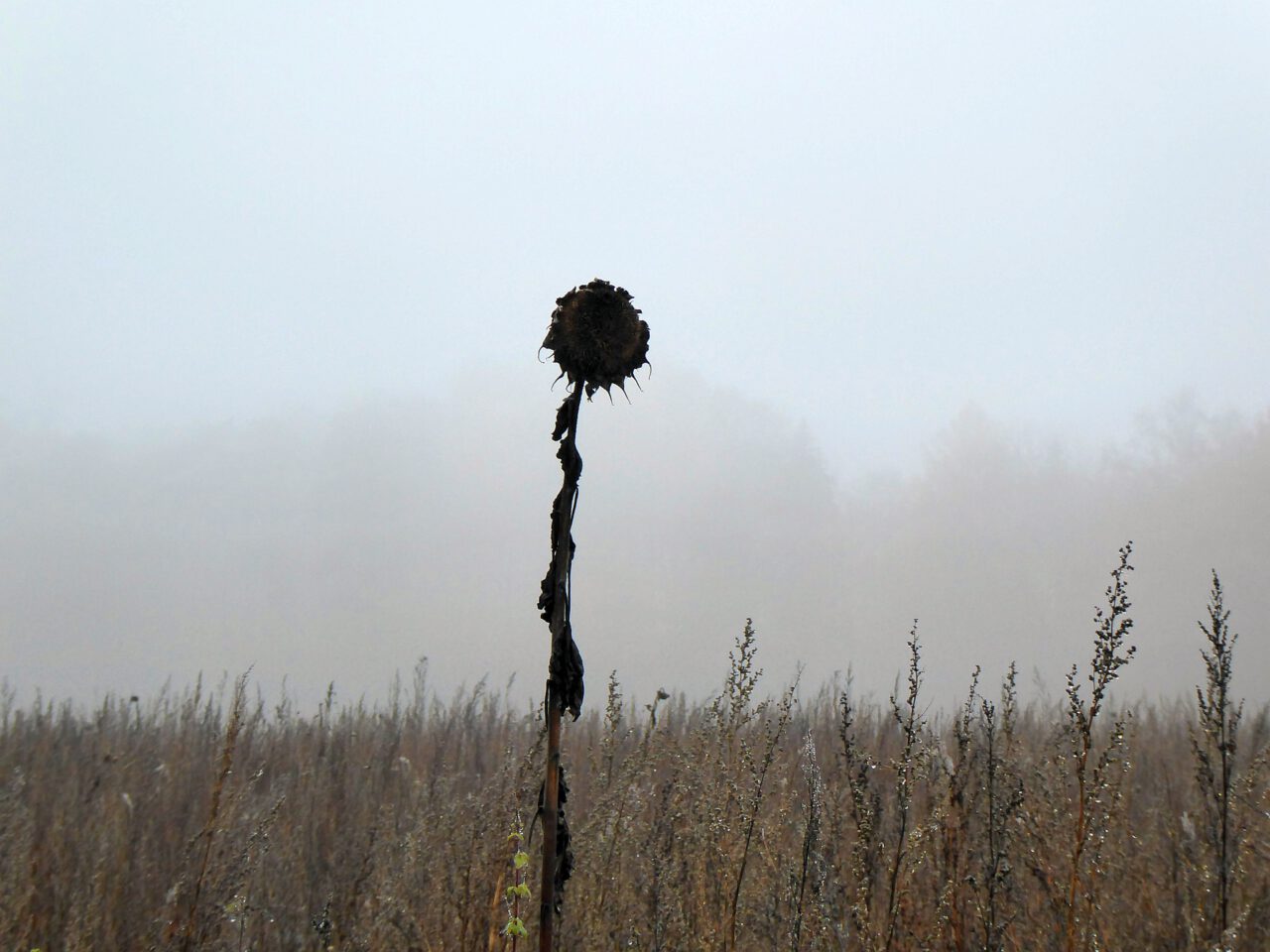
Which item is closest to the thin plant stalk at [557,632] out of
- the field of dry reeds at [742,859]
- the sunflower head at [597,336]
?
the sunflower head at [597,336]

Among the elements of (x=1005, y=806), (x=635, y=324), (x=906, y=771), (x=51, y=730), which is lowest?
(x=51, y=730)

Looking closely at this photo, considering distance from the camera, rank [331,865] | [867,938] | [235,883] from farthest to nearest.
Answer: [331,865], [235,883], [867,938]

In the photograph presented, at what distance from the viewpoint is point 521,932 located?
132 cm

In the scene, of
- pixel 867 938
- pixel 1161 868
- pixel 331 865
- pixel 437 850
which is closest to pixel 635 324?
pixel 867 938

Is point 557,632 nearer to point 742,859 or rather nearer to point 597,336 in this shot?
point 597,336

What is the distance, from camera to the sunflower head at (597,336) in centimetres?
118

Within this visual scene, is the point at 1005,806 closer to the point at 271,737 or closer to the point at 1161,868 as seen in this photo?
the point at 1161,868

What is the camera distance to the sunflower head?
1.18 metres

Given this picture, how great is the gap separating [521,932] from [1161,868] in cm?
449

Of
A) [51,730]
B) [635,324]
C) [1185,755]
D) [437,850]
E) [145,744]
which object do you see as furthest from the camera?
[51,730]

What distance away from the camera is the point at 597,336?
1.19m

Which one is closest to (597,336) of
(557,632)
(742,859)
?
(557,632)

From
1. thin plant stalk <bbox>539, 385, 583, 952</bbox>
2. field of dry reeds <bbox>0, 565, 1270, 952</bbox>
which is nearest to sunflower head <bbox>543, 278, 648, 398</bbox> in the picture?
thin plant stalk <bbox>539, 385, 583, 952</bbox>

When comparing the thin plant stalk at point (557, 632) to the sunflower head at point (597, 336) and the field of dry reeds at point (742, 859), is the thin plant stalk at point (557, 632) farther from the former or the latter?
the field of dry reeds at point (742, 859)
